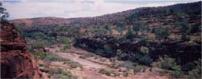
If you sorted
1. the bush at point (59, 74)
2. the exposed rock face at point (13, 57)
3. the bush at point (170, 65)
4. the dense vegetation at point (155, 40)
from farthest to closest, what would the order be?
the dense vegetation at point (155, 40)
the bush at point (170, 65)
the bush at point (59, 74)
the exposed rock face at point (13, 57)

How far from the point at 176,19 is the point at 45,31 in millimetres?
29172

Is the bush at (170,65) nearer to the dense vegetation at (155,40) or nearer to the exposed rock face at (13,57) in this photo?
the dense vegetation at (155,40)

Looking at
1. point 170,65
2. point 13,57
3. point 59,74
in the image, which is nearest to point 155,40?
point 170,65

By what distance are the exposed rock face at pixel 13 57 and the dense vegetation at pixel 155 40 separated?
1404 cm

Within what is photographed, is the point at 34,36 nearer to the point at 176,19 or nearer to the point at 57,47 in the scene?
the point at 57,47

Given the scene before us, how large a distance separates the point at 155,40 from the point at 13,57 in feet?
88.2

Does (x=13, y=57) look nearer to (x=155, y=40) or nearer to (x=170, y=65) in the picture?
(x=170, y=65)

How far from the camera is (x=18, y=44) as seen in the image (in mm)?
18641

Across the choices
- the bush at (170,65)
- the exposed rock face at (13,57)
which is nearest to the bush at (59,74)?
the exposed rock face at (13,57)

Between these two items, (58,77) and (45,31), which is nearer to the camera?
(58,77)

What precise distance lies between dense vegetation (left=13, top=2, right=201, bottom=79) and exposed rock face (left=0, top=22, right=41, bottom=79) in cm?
1404

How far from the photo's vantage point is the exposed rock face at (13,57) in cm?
1728

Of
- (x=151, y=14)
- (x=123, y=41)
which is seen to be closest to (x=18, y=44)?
(x=123, y=41)

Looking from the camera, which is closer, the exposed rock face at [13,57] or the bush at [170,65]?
the exposed rock face at [13,57]
